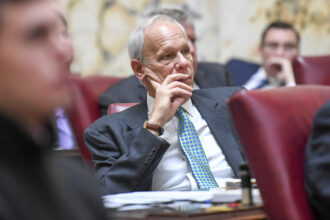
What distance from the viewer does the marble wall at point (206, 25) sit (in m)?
5.01

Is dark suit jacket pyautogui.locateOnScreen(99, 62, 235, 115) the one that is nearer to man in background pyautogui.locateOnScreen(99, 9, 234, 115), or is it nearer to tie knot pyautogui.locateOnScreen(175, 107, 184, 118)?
man in background pyautogui.locateOnScreen(99, 9, 234, 115)

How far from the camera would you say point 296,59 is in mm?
3627

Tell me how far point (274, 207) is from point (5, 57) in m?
Result: 1.25

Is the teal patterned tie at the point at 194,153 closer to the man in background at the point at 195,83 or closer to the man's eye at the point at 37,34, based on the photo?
the man in background at the point at 195,83

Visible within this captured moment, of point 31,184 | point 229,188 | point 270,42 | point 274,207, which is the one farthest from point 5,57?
point 270,42

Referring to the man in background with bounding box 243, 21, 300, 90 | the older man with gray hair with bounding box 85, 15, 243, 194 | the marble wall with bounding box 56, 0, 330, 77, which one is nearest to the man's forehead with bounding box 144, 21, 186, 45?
the older man with gray hair with bounding box 85, 15, 243, 194

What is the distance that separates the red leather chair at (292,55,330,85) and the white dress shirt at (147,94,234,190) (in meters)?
1.05

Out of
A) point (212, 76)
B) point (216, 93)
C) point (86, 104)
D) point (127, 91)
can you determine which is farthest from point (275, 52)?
point (216, 93)

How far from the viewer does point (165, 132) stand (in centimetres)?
269

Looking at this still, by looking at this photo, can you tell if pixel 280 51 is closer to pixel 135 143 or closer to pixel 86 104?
pixel 86 104

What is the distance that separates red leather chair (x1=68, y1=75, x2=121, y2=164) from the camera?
341 cm

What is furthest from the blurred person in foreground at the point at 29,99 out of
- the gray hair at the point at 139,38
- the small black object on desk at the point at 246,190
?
the gray hair at the point at 139,38

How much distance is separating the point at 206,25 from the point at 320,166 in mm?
4072

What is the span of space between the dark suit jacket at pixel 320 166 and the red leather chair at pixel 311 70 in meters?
1.81
